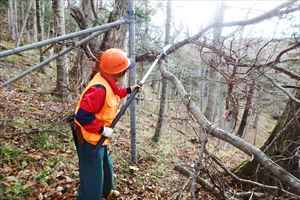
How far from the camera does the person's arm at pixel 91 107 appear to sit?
280 cm

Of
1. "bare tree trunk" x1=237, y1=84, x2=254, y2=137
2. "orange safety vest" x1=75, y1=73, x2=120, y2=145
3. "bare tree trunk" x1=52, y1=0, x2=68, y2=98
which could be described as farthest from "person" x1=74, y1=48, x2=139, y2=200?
"bare tree trunk" x1=52, y1=0, x2=68, y2=98

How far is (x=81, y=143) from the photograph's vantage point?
120 inches

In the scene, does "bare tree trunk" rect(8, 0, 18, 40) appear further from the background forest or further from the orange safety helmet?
the orange safety helmet

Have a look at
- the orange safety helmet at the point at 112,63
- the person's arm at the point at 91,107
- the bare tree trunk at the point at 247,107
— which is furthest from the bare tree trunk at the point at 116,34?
the bare tree trunk at the point at 247,107

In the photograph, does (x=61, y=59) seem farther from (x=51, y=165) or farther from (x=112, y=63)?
(x=112, y=63)

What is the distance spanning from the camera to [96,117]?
2.96 m

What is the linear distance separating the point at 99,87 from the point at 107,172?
4.61ft

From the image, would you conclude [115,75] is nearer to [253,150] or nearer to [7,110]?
[253,150]

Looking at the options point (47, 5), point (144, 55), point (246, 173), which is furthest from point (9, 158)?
point (47, 5)

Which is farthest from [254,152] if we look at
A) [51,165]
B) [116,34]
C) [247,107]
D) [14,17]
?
[14,17]

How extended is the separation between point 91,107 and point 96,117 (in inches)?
7.5

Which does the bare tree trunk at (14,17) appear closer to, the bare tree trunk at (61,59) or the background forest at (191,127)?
the bare tree trunk at (61,59)

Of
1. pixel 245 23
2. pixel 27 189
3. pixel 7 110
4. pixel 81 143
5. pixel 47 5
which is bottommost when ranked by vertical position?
pixel 27 189

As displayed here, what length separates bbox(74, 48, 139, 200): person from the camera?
2.84 metres
